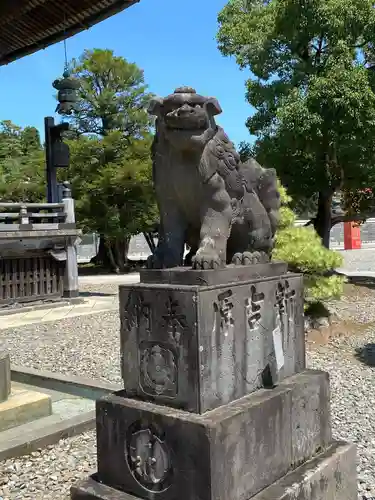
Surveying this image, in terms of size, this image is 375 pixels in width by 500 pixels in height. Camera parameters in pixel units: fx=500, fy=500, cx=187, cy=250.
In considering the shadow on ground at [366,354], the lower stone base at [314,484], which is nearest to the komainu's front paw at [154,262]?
the lower stone base at [314,484]

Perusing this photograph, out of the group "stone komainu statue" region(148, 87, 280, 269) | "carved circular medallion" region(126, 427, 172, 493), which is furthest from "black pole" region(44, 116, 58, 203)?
"carved circular medallion" region(126, 427, 172, 493)

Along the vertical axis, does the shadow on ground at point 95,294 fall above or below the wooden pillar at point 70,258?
below

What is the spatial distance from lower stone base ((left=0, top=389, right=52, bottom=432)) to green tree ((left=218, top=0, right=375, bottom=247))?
8266 millimetres

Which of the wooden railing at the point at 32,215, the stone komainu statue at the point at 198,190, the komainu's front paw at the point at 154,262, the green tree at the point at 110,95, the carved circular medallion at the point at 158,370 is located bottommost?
Result: the carved circular medallion at the point at 158,370

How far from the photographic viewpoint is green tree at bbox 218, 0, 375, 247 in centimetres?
1073

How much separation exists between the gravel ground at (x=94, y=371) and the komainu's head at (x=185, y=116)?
238cm

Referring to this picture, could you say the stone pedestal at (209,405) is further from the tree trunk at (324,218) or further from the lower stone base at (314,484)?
the tree trunk at (324,218)

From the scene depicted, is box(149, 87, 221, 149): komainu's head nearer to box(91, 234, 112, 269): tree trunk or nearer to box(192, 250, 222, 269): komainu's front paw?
box(192, 250, 222, 269): komainu's front paw

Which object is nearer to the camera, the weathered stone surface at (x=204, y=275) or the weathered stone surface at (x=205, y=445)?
the weathered stone surface at (x=205, y=445)

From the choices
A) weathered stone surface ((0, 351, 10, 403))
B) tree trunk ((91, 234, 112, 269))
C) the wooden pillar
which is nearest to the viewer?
weathered stone surface ((0, 351, 10, 403))

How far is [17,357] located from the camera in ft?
23.3

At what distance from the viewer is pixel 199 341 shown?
236cm

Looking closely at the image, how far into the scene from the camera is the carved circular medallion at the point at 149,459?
244 centimetres

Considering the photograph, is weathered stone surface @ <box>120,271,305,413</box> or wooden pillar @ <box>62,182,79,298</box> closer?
weathered stone surface @ <box>120,271,305,413</box>
